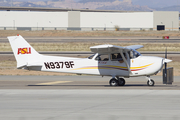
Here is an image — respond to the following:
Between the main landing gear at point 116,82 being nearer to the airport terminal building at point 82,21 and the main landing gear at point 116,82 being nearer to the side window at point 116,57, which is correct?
the side window at point 116,57

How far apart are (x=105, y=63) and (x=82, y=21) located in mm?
95866

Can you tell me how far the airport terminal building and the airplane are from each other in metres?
91.5

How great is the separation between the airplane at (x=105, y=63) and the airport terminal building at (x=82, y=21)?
300 ft

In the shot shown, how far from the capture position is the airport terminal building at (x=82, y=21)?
108875 millimetres

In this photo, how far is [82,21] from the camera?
11119 cm

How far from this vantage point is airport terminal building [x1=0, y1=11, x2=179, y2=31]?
357 ft

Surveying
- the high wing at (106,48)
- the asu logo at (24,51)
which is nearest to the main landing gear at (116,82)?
the high wing at (106,48)
